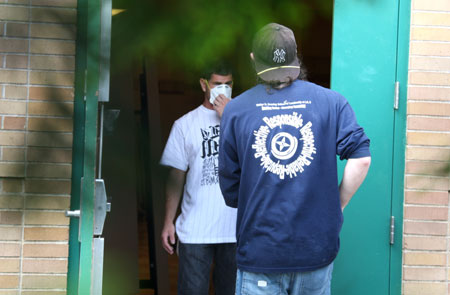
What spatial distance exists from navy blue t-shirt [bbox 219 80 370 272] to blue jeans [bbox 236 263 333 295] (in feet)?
0.14

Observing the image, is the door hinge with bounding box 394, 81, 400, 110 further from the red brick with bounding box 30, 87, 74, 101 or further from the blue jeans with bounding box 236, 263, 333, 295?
the red brick with bounding box 30, 87, 74, 101

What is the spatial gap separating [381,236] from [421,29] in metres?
1.09

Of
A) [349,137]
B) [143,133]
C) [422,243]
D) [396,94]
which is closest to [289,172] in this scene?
[349,137]

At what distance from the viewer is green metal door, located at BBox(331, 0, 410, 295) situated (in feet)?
11.8

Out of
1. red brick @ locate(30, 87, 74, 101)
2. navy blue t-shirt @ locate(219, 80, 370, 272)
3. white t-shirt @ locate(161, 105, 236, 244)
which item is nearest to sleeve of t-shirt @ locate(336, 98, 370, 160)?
navy blue t-shirt @ locate(219, 80, 370, 272)

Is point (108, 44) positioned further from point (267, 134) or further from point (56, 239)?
point (56, 239)

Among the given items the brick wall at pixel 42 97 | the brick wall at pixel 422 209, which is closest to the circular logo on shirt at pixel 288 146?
the brick wall at pixel 422 209

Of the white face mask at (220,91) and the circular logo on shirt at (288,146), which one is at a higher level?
the white face mask at (220,91)

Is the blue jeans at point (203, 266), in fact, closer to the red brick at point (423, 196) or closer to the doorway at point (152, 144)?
the doorway at point (152, 144)

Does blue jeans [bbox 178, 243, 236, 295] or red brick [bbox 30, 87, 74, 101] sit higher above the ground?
red brick [bbox 30, 87, 74, 101]

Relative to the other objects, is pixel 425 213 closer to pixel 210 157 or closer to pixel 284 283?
pixel 210 157

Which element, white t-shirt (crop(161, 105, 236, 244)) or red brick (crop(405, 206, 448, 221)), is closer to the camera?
red brick (crop(405, 206, 448, 221))

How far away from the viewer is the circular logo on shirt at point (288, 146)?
2477mm

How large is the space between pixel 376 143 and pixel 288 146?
1.24 metres
